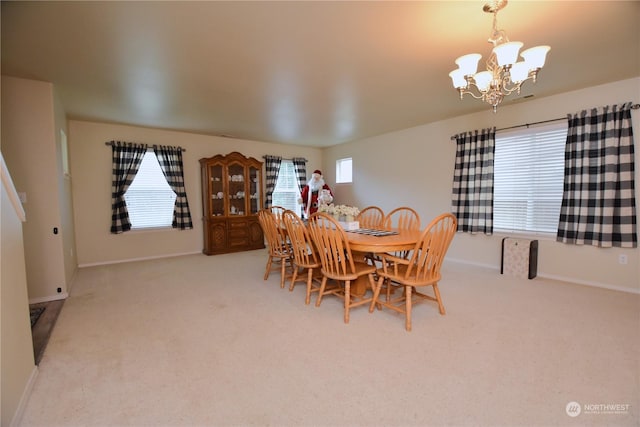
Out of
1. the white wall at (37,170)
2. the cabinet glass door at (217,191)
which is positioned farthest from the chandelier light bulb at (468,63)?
the cabinet glass door at (217,191)

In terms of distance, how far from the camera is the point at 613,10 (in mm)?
1889

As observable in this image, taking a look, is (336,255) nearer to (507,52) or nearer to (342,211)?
(342,211)

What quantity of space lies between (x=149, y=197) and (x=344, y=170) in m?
4.03

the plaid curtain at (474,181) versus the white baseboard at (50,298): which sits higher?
the plaid curtain at (474,181)

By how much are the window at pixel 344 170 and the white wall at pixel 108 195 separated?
2.80m

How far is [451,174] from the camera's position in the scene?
4.59 m

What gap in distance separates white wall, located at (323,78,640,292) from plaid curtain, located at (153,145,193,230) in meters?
3.31

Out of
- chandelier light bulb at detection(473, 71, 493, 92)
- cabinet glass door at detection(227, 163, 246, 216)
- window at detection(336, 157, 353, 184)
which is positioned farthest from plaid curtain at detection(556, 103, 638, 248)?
cabinet glass door at detection(227, 163, 246, 216)

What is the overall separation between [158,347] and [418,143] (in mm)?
4699

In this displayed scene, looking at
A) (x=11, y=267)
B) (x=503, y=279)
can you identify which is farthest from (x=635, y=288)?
(x=11, y=267)

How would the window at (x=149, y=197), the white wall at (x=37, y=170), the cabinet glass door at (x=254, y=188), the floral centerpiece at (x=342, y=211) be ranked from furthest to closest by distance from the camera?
the cabinet glass door at (x=254, y=188)
the window at (x=149, y=197)
the floral centerpiece at (x=342, y=211)
the white wall at (x=37, y=170)

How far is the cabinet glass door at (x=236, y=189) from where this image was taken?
5.64m

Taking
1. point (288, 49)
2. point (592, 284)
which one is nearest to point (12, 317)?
point (288, 49)

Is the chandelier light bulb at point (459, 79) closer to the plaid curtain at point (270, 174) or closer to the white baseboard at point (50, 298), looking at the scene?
the white baseboard at point (50, 298)
